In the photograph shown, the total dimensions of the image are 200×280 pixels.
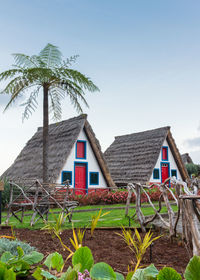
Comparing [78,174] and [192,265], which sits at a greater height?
[78,174]

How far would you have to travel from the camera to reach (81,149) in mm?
18625

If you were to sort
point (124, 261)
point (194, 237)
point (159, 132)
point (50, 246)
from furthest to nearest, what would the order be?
point (159, 132) → point (50, 246) → point (124, 261) → point (194, 237)

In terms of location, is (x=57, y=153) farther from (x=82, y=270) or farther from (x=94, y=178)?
(x=82, y=270)

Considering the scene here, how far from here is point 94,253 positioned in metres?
3.98

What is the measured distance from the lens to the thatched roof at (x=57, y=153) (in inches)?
678

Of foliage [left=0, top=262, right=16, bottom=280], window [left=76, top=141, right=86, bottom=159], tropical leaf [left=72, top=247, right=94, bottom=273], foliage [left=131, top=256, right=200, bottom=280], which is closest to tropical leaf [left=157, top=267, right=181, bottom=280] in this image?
foliage [left=131, top=256, right=200, bottom=280]

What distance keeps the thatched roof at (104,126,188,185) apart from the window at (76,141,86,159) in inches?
148

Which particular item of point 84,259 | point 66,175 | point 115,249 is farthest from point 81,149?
point 84,259

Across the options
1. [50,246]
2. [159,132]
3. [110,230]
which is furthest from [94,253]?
[159,132]

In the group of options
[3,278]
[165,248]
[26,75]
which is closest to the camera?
[3,278]

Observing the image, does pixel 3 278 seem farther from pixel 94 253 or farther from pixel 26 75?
pixel 26 75

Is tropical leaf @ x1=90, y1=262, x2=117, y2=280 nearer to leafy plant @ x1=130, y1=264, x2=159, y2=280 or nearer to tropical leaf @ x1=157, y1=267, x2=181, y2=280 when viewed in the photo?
leafy plant @ x1=130, y1=264, x2=159, y2=280

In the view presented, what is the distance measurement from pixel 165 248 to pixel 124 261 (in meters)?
0.94

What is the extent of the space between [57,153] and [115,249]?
548 inches
